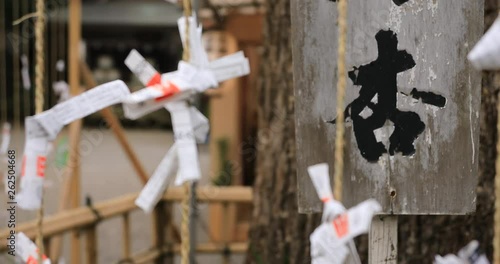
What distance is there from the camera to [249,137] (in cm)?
477

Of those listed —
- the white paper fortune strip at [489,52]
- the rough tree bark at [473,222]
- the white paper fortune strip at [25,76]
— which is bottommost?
the rough tree bark at [473,222]

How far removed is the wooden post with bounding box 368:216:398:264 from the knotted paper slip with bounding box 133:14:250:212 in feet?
1.20

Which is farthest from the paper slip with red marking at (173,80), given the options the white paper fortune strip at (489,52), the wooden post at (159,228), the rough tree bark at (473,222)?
the wooden post at (159,228)

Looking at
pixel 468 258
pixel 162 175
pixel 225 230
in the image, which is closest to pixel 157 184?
pixel 162 175

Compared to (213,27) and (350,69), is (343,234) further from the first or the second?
(213,27)

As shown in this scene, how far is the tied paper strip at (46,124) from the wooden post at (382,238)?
49cm

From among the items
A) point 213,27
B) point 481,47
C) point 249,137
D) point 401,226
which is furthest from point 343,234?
point 249,137

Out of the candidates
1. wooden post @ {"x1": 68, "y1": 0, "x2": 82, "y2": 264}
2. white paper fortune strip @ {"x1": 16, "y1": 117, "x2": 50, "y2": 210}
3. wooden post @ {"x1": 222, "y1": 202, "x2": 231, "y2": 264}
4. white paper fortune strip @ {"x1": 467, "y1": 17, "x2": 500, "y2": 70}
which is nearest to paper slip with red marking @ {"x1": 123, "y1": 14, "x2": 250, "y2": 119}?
white paper fortune strip @ {"x1": 16, "y1": 117, "x2": 50, "y2": 210}

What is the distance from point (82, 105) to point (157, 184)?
159mm

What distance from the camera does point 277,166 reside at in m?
2.03

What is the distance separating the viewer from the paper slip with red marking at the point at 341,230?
2.49 ft

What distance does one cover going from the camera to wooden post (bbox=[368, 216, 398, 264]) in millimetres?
1066

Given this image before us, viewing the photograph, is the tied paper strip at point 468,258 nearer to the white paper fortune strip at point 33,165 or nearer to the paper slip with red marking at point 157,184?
the paper slip with red marking at point 157,184

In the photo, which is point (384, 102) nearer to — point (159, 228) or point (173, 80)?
point (173, 80)
